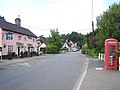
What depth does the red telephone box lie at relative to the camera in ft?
79.8

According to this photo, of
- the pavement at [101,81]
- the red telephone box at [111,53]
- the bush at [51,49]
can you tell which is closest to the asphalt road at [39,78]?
the pavement at [101,81]

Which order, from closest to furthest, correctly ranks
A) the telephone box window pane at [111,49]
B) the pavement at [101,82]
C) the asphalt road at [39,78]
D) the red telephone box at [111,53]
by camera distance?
the pavement at [101,82], the asphalt road at [39,78], the red telephone box at [111,53], the telephone box window pane at [111,49]

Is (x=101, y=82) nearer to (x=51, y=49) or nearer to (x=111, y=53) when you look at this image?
(x=111, y=53)

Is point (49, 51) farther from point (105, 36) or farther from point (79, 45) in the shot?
point (79, 45)

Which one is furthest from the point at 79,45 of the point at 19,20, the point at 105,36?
the point at 105,36

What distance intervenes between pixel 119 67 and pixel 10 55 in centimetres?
2968

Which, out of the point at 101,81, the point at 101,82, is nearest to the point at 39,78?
the point at 101,81

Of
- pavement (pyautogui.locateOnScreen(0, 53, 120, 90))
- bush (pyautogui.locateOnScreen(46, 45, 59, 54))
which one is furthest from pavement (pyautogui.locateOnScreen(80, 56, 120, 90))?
bush (pyautogui.locateOnScreen(46, 45, 59, 54))

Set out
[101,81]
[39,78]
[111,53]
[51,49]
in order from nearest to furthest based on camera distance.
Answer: [101,81], [39,78], [111,53], [51,49]

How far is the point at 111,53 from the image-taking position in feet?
81.1

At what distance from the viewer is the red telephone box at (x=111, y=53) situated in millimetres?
24312

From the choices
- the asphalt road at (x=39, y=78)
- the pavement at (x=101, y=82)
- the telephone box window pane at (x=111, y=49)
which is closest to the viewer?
the pavement at (x=101, y=82)

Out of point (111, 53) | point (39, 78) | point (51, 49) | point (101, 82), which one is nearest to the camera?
point (101, 82)

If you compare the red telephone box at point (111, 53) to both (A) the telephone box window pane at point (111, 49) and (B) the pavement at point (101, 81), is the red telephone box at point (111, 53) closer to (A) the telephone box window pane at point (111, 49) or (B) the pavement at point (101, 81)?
(A) the telephone box window pane at point (111, 49)
